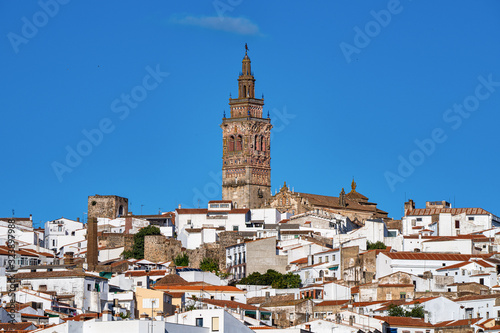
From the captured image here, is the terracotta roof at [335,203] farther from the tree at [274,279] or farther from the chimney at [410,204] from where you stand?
the tree at [274,279]

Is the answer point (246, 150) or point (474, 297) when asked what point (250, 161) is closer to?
point (246, 150)

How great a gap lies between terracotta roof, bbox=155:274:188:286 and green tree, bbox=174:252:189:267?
62.2 feet

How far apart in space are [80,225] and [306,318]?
57201mm

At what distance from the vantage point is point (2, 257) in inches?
3750

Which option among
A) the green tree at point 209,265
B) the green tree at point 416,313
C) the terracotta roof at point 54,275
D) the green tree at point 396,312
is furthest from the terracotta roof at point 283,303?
the green tree at point 209,265

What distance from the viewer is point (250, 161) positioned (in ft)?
477

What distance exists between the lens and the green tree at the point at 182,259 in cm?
10531

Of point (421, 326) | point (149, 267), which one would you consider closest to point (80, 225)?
point (149, 267)

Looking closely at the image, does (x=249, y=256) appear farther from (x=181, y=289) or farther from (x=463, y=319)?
(x=463, y=319)

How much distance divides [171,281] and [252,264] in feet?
45.1

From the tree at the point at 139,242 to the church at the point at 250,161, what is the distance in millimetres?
23752

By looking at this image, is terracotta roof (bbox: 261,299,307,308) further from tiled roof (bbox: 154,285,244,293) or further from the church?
the church

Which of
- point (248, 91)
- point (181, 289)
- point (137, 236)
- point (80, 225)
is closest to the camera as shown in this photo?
point (181, 289)

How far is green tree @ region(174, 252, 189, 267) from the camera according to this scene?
346 ft
